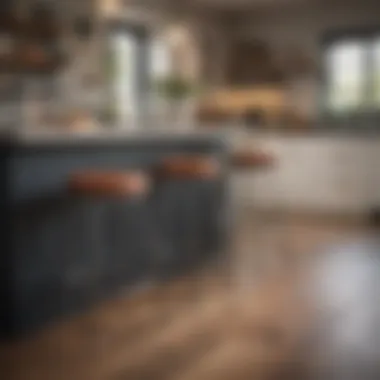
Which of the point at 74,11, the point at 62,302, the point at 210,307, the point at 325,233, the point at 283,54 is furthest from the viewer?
the point at 283,54

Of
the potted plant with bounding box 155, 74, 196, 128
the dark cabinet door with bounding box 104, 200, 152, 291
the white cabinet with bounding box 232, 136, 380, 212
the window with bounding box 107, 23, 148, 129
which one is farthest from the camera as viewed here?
the white cabinet with bounding box 232, 136, 380, 212

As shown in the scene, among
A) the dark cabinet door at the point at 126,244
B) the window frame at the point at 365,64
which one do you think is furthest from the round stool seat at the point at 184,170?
the window frame at the point at 365,64

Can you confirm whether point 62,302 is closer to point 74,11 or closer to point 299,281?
point 299,281

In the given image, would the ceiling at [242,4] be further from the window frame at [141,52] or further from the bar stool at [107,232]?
the bar stool at [107,232]

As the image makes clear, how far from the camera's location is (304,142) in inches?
301

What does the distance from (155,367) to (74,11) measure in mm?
3716

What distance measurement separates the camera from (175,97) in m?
5.20

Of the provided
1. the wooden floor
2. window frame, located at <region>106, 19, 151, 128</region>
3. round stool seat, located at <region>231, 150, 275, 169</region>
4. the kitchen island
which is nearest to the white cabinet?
window frame, located at <region>106, 19, 151, 128</region>

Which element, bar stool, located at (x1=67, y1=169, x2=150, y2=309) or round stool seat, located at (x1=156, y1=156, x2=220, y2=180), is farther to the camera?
round stool seat, located at (x1=156, y1=156, x2=220, y2=180)

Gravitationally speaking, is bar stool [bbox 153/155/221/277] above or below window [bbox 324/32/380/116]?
below

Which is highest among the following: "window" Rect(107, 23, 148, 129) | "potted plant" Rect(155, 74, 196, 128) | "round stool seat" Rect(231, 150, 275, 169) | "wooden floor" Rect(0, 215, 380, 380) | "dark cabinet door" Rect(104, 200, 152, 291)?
"window" Rect(107, 23, 148, 129)

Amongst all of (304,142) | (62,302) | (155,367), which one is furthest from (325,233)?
(155,367)

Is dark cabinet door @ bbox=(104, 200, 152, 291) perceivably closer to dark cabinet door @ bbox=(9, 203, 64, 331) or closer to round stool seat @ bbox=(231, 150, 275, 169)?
dark cabinet door @ bbox=(9, 203, 64, 331)

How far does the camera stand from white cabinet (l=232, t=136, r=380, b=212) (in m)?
7.34
